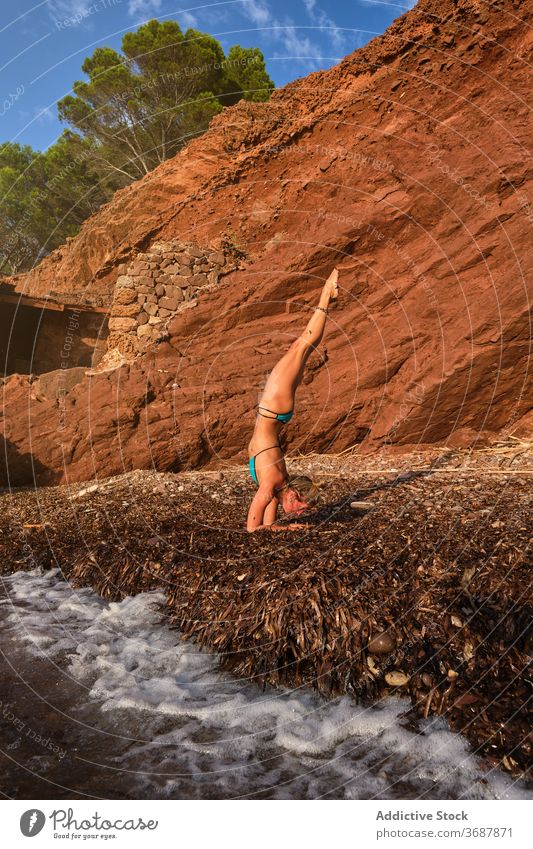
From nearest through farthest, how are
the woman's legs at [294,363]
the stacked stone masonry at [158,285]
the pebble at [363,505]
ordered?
the woman's legs at [294,363], the pebble at [363,505], the stacked stone masonry at [158,285]

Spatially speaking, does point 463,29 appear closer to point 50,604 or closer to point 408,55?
point 408,55

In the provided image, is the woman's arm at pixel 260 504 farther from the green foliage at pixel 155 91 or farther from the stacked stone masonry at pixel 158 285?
the green foliage at pixel 155 91

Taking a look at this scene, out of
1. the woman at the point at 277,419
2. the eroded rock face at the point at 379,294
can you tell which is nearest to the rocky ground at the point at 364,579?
the woman at the point at 277,419

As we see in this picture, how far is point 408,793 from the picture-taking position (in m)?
2.76

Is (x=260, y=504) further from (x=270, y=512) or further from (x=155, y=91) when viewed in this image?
(x=155, y=91)

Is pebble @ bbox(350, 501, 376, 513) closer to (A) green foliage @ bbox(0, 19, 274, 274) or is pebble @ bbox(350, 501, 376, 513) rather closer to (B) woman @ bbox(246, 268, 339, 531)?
(B) woman @ bbox(246, 268, 339, 531)

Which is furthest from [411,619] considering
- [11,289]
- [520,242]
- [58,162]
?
[58,162]

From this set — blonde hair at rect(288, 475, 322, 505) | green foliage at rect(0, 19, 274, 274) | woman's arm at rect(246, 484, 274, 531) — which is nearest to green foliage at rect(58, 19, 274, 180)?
green foliage at rect(0, 19, 274, 274)

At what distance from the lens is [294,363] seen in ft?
17.9

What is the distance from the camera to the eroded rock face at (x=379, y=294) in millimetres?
9867

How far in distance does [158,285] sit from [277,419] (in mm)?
12437

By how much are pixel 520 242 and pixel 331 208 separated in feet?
18.2

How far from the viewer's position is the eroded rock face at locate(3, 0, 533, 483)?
9.87m

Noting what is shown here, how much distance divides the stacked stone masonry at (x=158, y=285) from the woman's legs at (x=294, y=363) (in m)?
11.3
